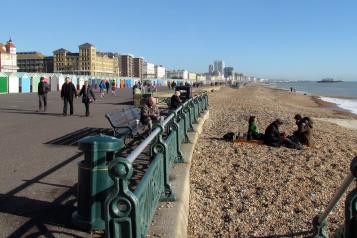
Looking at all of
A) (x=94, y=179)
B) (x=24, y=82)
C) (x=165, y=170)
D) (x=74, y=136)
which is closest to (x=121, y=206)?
(x=94, y=179)

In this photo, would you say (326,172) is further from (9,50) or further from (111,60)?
(111,60)

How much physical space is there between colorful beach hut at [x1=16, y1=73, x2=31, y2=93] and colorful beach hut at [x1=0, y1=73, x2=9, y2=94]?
2081 mm

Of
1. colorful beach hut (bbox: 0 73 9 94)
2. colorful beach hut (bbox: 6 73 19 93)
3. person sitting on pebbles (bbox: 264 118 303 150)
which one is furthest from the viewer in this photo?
colorful beach hut (bbox: 6 73 19 93)

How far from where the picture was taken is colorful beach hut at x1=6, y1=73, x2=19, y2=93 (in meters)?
36.8

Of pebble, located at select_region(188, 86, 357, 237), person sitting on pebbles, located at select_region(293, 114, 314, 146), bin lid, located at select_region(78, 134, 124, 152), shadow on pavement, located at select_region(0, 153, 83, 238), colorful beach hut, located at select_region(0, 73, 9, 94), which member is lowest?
pebble, located at select_region(188, 86, 357, 237)

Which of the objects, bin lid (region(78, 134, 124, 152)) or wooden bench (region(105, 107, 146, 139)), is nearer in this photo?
bin lid (region(78, 134, 124, 152))

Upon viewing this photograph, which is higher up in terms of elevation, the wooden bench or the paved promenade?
the wooden bench

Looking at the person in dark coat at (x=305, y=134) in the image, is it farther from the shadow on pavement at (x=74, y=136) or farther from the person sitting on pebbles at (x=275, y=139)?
the shadow on pavement at (x=74, y=136)

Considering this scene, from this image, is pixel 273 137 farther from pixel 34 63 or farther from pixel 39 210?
pixel 34 63

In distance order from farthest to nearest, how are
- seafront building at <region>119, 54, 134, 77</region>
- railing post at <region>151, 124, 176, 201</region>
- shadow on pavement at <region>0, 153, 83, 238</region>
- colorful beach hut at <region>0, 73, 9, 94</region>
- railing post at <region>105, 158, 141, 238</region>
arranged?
seafront building at <region>119, 54, 134, 77</region> → colorful beach hut at <region>0, 73, 9, 94</region> → railing post at <region>151, 124, 176, 201</region> → shadow on pavement at <region>0, 153, 83, 238</region> → railing post at <region>105, 158, 141, 238</region>

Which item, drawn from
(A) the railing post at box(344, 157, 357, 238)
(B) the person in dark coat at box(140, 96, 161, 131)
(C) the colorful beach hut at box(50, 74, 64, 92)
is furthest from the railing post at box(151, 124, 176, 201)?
(C) the colorful beach hut at box(50, 74, 64, 92)

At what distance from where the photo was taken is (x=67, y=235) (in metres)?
3.88

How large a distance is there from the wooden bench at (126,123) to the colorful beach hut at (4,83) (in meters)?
27.3

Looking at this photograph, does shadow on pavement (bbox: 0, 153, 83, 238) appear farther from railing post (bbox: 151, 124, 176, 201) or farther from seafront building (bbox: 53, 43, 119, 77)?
seafront building (bbox: 53, 43, 119, 77)
